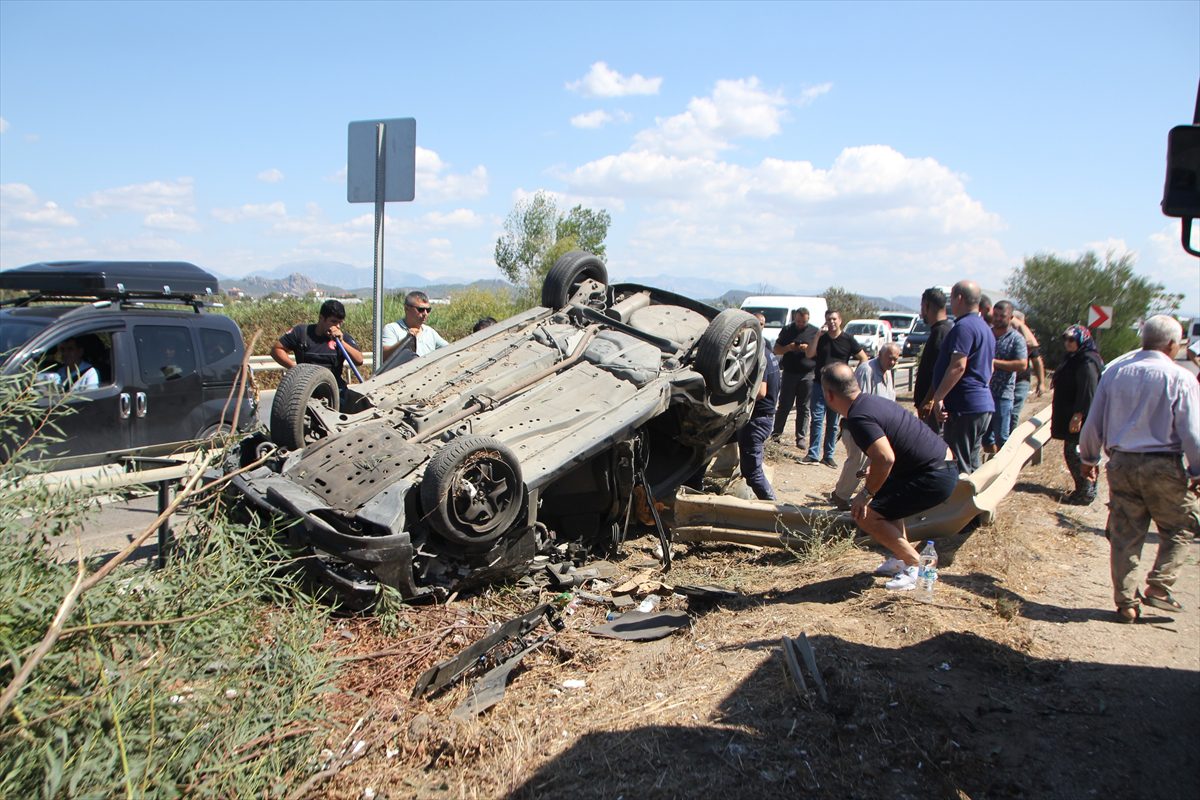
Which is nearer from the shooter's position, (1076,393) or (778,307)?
(1076,393)

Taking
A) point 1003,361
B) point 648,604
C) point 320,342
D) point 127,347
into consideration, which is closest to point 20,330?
point 127,347

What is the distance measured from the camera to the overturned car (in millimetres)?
4539

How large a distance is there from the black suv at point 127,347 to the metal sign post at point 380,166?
4.96 ft

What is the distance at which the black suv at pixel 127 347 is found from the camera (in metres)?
6.69

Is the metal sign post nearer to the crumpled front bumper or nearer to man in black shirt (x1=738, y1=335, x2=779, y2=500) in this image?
the crumpled front bumper

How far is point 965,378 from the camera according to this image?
22.2 ft

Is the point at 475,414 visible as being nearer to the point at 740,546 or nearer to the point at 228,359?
the point at 740,546

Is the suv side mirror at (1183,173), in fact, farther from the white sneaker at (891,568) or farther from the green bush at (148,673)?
the green bush at (148,673)

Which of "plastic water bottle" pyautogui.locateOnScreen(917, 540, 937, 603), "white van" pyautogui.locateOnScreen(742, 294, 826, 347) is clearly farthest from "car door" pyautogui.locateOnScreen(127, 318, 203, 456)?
"white van" pyautogui.locateOnScreen(742, 294, 826, 347)

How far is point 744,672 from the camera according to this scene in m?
4.04

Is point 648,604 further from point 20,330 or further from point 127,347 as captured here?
point 20,330

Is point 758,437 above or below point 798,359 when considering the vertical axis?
below

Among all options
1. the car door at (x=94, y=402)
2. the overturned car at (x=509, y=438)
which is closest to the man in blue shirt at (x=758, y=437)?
the overturned car at (x=509, y=438)

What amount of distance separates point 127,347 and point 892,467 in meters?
6.13
